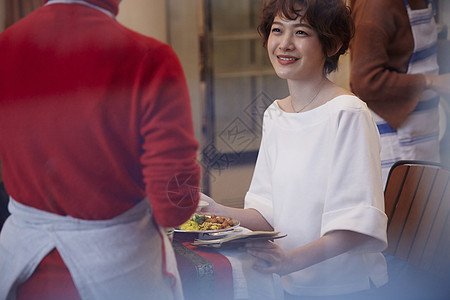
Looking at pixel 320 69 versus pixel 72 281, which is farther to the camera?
pixel 320 69

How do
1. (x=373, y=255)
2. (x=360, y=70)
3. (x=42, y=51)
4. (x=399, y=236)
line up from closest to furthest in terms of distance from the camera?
(x=42, y=51) < (x=373, y=255) < (x=360, y=70) < (x=399, y=236)

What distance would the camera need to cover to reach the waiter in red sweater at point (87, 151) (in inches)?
30.7

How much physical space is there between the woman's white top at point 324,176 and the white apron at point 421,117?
1.59 feet

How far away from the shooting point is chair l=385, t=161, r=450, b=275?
1.52 metres

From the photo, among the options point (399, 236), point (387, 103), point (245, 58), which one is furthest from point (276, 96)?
point (399, 236)

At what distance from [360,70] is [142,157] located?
83 centimetres

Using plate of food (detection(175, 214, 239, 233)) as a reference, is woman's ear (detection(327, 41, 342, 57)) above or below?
above

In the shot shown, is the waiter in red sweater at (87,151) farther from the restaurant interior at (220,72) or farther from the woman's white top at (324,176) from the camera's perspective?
the woman's white top at (324,176)

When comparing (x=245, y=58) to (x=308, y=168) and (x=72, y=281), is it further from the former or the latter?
(x=72, y=281)

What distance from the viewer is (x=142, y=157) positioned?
0.80 meters

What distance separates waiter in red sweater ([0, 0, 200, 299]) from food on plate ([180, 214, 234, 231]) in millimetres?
248

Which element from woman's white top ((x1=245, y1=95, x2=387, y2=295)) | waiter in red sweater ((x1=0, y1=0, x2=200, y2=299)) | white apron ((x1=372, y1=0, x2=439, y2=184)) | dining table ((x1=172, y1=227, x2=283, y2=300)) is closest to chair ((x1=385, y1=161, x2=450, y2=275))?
white apron ((x1=372, y1=0, x2=439, y2=184))

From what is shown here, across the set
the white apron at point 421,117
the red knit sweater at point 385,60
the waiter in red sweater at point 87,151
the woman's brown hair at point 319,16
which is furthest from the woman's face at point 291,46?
the white apron at point 421,117

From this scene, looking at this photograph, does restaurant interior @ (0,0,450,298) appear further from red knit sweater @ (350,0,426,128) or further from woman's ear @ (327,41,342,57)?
red knit sweater @ (350,0,426,128)
